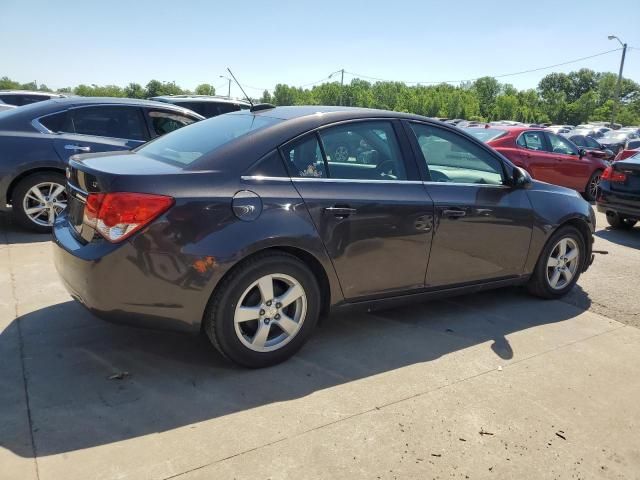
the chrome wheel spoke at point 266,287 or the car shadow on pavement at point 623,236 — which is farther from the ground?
the chrome wheel spoke at point 266,287

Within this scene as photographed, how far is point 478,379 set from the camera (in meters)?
3.40

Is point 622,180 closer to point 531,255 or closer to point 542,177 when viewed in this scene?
point 542,177

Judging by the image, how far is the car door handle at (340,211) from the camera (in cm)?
338

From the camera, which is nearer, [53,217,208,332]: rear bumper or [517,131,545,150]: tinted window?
[53,217,208,332]: rear bumper

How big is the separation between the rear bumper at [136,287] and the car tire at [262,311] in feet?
0.46

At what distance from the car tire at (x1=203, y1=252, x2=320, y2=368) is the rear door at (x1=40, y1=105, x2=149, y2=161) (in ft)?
13.1

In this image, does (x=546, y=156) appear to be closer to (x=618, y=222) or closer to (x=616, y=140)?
(x=618, y=222)

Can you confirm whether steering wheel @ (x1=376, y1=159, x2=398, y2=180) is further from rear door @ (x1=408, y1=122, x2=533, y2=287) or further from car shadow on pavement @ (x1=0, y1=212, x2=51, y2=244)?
car shadow on pavement @ (x1=0, y1=212, x2=51, y2=244)

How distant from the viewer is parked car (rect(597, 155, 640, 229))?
26.9ft

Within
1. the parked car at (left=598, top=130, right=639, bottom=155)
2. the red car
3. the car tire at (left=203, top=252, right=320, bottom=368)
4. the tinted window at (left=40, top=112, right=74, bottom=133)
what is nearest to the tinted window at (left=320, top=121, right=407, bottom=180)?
the car tire at (left=203, top=252, right=320, bottom=368)

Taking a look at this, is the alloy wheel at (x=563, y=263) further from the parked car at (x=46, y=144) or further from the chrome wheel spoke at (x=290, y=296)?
the parked car at (x=46, y=144)

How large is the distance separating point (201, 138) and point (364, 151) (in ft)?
3.65

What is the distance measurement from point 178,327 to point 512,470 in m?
1.87

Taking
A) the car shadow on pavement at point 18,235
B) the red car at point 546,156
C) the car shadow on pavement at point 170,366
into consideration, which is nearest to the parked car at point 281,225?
the car shadow on pavement at point 170,366
